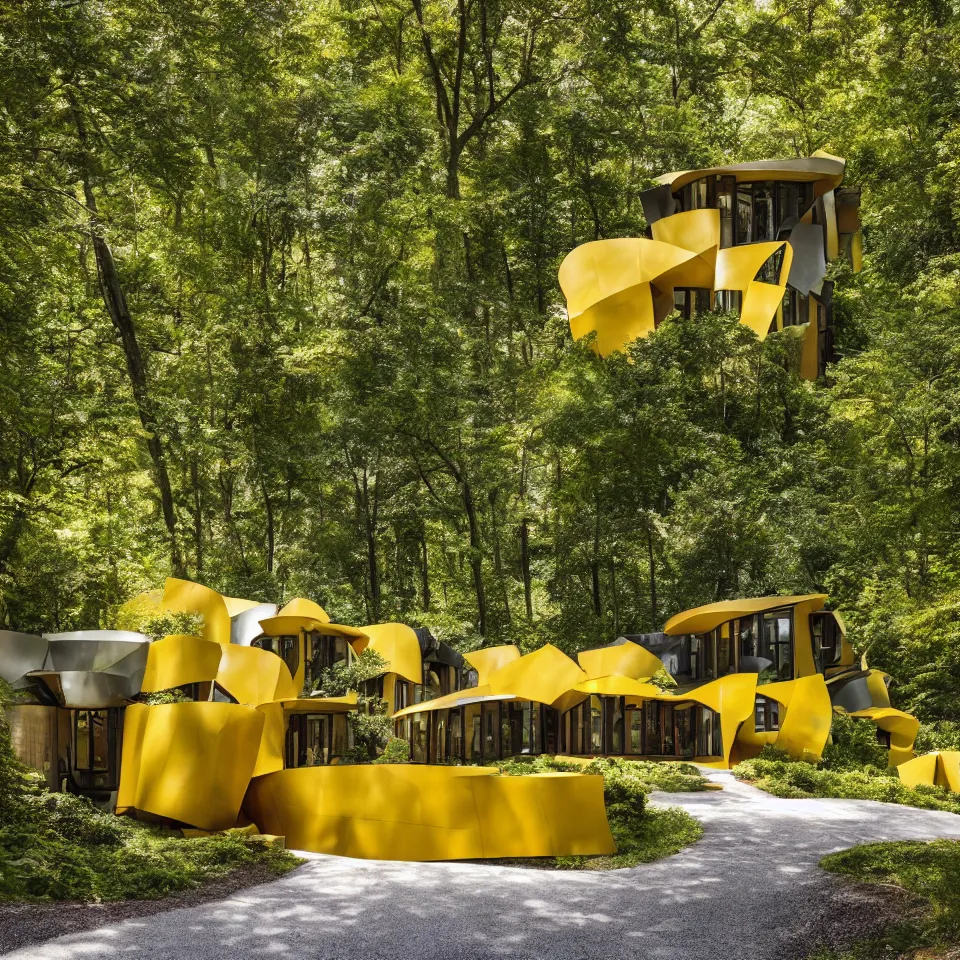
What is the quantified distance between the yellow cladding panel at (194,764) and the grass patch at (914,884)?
7.09m

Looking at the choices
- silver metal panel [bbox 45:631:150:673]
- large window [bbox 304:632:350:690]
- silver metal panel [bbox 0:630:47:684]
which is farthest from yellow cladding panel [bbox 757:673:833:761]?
silver metal panel [bbox 0:630:47:684]

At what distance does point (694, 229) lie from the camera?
29.2 metres

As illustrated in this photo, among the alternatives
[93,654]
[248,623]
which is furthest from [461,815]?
[248,623]

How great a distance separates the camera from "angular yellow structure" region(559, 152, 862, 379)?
29094mm

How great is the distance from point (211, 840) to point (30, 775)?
2.05 metres

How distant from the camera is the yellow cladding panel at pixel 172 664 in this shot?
607 inches

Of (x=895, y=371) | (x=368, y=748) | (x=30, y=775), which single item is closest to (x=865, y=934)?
(x=30, y=775)

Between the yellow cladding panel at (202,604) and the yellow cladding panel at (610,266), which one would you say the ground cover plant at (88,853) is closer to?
the yellow cladding panel at (202,604)

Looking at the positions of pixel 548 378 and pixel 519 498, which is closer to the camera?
pixel 519 498

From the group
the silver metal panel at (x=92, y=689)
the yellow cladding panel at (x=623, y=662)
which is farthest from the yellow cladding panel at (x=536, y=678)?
the silver metal panel at (x=92, y=689)

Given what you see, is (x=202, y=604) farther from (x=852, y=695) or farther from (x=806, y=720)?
(x=852, y=695)

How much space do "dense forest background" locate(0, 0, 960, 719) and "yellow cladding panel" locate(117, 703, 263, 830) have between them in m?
8.00

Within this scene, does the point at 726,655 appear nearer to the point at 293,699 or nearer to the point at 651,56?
the point at 293,699

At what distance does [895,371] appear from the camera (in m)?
28.3
